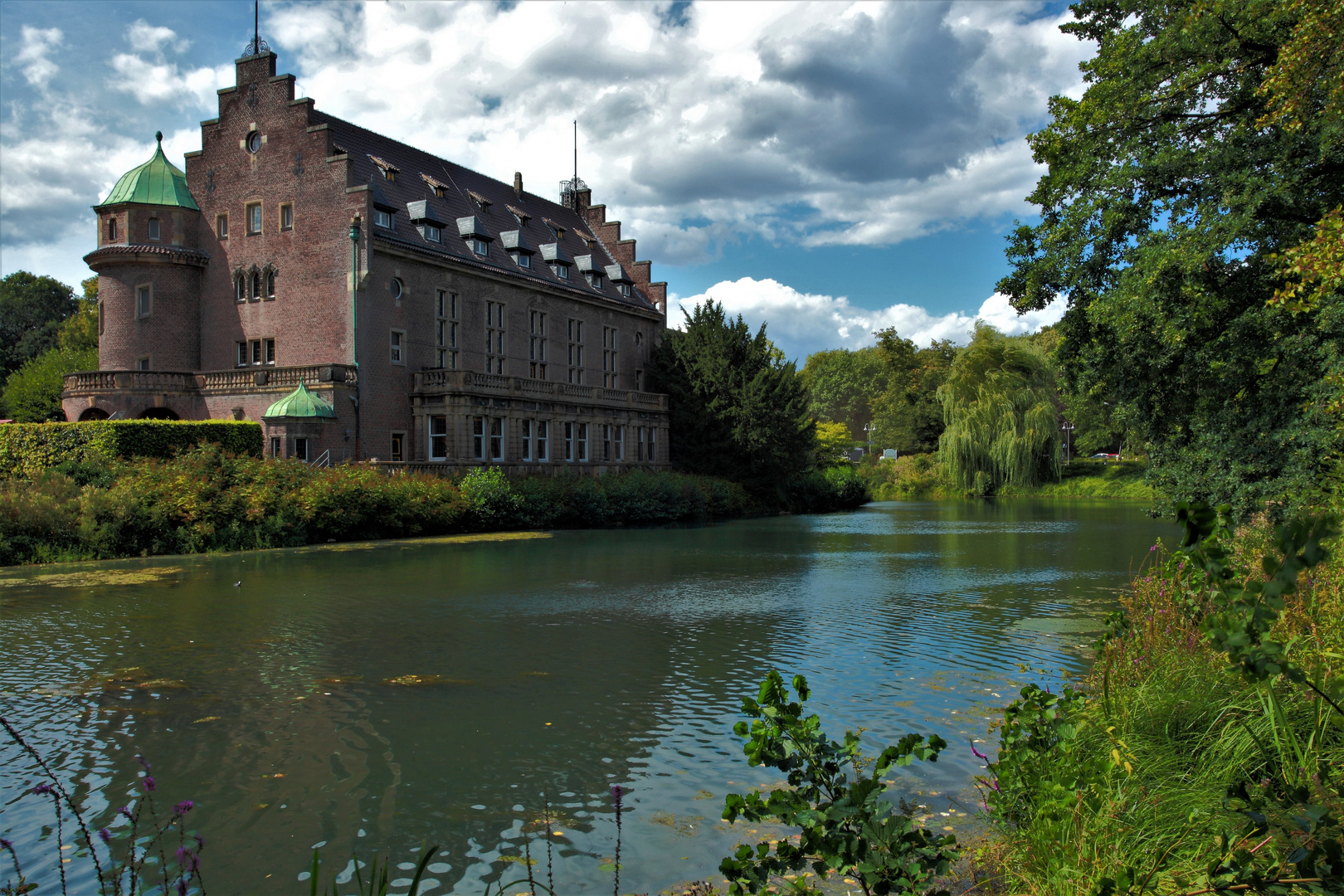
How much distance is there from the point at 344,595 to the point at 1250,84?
60.3 ft

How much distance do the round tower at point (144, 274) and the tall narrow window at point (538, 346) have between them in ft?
47.7

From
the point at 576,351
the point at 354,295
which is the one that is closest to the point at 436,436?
the point at 354,295

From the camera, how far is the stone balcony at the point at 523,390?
3778 cm

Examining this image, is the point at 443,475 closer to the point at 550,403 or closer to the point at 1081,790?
the point at 550,403

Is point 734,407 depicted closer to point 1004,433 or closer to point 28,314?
point 1004,433

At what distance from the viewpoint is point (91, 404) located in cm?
3503

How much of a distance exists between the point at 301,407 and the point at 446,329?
28.4 feet

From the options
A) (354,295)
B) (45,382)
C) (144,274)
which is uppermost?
(144,274)

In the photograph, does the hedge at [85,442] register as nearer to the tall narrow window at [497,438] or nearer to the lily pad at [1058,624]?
the tall narrow window at [497,438]

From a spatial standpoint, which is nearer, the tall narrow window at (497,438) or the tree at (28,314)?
the tall narrow window at (497,438)

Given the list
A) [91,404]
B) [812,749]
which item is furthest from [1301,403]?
[91,404]

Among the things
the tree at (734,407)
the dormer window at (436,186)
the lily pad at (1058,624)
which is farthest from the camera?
the tree at (734,407)

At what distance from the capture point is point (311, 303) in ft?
121

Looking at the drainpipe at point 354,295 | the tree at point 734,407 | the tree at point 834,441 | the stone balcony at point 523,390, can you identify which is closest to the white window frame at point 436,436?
the stone balcony at point 523,390
